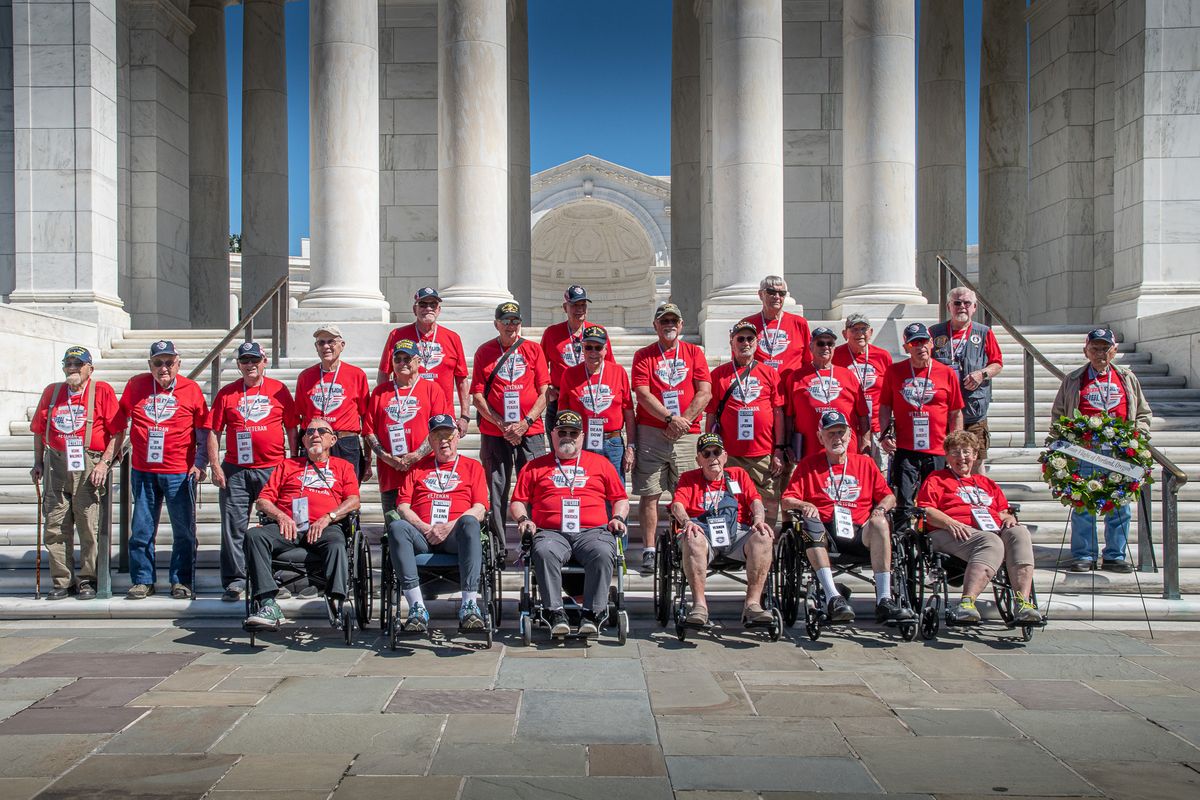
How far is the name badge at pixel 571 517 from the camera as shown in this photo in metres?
7.86

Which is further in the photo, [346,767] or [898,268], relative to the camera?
[898,268]

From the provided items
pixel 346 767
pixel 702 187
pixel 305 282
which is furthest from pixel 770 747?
pixel 305 282

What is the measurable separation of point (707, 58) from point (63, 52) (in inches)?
378

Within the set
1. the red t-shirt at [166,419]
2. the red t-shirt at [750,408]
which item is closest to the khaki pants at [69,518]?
the red t-shirt at [166,419]

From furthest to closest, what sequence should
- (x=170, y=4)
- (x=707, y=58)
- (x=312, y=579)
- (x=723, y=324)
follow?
(x=170, y=4) < (x=707, y=58) < (x=723, y=324) < (x=312, y=579)

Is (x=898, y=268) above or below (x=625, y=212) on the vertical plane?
below

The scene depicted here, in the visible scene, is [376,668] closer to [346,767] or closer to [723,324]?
[346,767]

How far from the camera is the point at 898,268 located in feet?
47.8

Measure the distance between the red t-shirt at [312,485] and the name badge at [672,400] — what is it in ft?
8.47

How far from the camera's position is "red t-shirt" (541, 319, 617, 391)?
9281 millimetres

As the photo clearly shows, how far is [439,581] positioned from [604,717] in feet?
8.50

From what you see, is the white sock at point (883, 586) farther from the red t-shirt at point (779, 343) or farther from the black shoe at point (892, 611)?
the red t-shirt at point (779, 343)

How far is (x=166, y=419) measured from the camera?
9070 mm

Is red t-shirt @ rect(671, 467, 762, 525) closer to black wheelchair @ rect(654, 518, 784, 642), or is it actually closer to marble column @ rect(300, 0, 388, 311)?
black wheelchair @ rect(654, 518, 784, 642)
